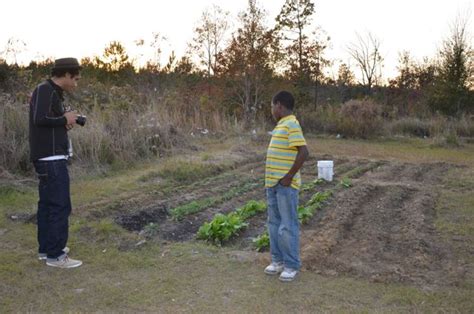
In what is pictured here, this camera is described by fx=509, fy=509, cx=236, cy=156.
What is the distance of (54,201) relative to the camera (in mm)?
4945

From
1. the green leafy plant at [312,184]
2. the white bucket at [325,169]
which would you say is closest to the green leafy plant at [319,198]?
the green leafy plant at [312,184]

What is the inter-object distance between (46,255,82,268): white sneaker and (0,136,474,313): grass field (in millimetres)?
78

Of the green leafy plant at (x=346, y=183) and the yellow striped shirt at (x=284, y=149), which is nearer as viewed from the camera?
the yellow striped shirt at (x=284, y=149)

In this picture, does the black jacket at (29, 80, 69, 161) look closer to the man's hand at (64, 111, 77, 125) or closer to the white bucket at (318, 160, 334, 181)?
the man's hand at (64, 111, 77, 125)

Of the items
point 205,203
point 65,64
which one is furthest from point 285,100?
point 205,203

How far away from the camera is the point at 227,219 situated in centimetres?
616

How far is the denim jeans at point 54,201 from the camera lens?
193 inches

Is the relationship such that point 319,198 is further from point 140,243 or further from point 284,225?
point 284,225

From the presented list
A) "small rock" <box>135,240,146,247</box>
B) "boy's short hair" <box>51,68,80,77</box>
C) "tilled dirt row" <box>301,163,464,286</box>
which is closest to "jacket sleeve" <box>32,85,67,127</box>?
"boy's short hair" <box>51,68,80,77</box>

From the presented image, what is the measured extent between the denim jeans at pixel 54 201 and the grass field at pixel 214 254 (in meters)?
0.27

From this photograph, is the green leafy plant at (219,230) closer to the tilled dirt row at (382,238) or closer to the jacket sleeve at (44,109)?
the tilled dirt row at (382,238)

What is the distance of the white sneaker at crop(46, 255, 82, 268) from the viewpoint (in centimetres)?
504

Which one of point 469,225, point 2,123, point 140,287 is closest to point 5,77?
point 2,123

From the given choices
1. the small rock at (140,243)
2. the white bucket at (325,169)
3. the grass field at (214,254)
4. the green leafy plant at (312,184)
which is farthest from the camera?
the white bucket at (325,169)
